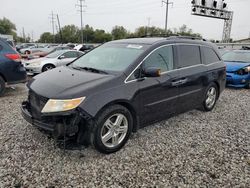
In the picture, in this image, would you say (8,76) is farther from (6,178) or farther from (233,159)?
(233,159)

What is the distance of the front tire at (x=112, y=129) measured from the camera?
2789 mm

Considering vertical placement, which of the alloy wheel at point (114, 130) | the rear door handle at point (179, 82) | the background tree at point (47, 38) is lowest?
the alloy wheel at point (114, 130)

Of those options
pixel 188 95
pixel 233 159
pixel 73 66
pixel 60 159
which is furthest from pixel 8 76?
pixel 233 159

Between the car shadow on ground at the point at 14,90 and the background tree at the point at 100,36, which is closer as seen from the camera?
the car shadow on ground at the point at 14,90

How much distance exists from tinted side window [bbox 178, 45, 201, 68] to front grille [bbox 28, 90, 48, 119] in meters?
2.49

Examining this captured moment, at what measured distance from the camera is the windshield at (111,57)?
10.9 ft

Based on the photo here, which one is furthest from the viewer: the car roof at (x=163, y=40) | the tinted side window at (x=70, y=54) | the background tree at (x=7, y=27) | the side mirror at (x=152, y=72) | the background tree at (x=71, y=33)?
the background tree at (x=71, y=33)

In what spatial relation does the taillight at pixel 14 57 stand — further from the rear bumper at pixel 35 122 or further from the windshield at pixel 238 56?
the windshield at pixel 238 56

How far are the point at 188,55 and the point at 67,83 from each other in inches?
97.7

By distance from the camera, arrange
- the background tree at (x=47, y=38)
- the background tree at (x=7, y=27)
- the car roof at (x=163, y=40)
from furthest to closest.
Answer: the background tree at (x=47, y=38)
the background tree at (x=7, y=27)
the car roof at (x=163, y=40)

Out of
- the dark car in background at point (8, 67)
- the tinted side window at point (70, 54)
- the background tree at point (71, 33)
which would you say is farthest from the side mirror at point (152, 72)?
the background tree at point (71, 33)

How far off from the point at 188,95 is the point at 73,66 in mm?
2295

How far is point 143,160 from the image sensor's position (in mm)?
2900

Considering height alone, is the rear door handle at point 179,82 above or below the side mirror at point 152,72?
below
